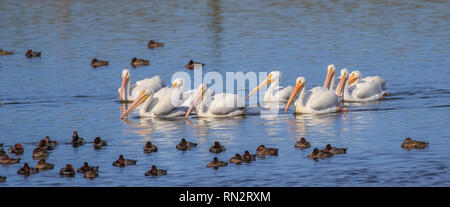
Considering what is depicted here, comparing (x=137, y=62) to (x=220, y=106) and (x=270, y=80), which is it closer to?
(x=270, y=80)

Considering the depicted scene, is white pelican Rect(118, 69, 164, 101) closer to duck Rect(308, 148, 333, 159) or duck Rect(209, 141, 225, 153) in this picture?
duck Rect(209, 141, 225, 153)

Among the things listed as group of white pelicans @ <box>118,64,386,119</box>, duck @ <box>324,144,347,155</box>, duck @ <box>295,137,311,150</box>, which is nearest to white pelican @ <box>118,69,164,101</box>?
group of white pelicans @ <box>118,64,386,119</box>

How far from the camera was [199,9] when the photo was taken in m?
56.1

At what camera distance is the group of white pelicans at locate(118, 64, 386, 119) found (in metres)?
26.3

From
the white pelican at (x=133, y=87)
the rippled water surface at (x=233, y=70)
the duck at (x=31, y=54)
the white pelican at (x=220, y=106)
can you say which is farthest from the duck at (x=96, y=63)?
the white pelican at (x=220, y=106)

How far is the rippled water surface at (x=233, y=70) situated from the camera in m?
19.8

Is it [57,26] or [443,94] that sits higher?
[57,26]

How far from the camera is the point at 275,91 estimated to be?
93.5 feet

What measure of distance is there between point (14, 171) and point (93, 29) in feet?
95.7

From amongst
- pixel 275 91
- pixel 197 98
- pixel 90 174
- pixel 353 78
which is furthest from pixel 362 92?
pixel 90 174
